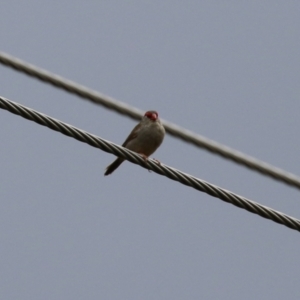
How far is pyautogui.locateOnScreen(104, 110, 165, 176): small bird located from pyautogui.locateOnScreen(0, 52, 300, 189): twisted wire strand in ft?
3.68

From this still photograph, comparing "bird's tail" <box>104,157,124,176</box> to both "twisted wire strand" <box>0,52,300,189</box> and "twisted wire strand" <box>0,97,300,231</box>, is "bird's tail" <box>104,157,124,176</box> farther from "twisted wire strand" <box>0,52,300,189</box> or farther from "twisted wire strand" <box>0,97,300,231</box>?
"twisted wire strand" <box>0,97,300,231</box>

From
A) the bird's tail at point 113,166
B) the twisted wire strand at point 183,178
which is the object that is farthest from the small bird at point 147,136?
the twisted wire strand at point 183,178

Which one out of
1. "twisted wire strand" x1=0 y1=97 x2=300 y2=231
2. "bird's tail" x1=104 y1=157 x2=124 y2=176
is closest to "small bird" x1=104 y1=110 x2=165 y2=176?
"bird's tail" x1=104 y1=157 x2=124 y2=176

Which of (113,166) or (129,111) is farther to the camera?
(113,166)

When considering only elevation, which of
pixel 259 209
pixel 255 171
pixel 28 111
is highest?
pixel 255 171

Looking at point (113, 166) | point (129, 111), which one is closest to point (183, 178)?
point (129, 111)

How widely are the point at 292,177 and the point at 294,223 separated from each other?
1.58 m

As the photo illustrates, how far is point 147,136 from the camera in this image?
10.6 m

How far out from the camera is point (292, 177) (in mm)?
8289

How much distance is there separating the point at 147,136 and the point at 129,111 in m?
1.32

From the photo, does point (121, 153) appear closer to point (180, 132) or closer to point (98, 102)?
point (98, 102)

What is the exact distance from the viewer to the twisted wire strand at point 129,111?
8.29m

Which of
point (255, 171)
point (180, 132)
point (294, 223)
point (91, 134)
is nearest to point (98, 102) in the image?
point (180, 132)

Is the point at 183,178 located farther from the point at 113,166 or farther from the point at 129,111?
the point at 113,166
